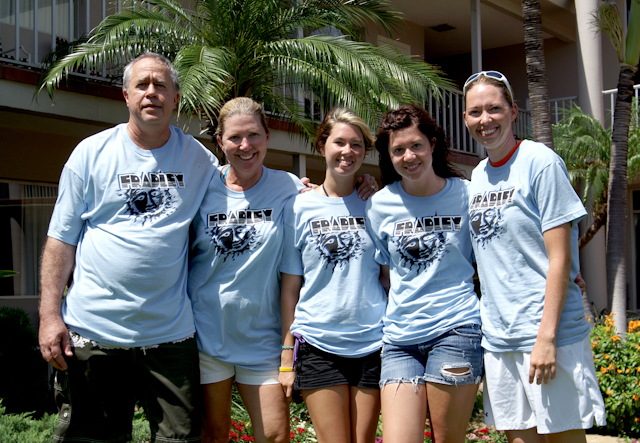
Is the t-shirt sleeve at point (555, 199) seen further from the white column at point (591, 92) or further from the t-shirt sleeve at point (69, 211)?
the white column at point (591, 92)

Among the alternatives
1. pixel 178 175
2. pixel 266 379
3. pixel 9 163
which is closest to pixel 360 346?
pixel 266 379

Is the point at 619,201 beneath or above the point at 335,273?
above

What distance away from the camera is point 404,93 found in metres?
6.57

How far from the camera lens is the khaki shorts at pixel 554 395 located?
8.23 ft

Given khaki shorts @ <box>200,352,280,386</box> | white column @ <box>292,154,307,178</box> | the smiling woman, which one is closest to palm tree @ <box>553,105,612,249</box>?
white column @ <box>292,154,307,178</box>

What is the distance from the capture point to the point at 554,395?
253 cm

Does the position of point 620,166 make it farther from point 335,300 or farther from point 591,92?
point 335,300

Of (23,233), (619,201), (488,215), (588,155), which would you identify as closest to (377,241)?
(488,215)

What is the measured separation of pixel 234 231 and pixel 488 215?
1.23m

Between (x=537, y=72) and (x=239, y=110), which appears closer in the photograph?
(x=239, y=110)

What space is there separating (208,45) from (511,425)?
5.17 metres

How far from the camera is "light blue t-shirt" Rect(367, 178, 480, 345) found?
2732 millimetres

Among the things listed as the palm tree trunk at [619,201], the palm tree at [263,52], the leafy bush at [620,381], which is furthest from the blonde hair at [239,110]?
the palm tree trunk at [619,201]

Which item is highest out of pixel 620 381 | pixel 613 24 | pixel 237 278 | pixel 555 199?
pixel 613 24
